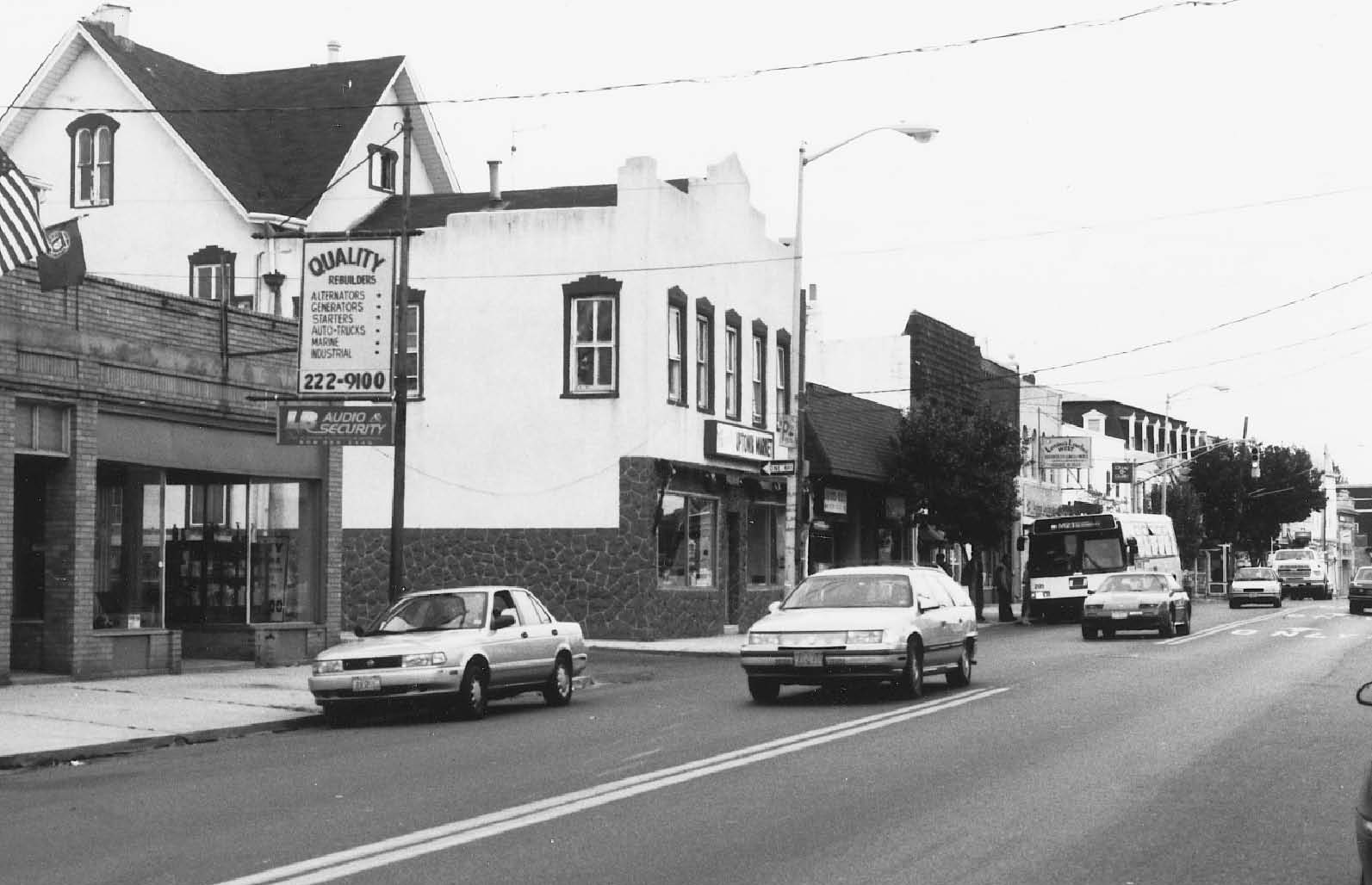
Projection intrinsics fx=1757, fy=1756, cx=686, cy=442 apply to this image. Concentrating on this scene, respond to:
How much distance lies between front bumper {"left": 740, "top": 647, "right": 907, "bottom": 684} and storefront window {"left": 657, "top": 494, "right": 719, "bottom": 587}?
15664mm

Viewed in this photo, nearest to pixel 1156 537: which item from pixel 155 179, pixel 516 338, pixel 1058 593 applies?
pixel 1058 593

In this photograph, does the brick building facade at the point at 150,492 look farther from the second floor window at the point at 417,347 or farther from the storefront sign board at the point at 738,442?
the storefront sign board at the point at 738,442

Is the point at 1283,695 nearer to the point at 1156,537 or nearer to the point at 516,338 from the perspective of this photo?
the point at 516,338

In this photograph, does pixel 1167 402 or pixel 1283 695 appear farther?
pixel 1167 402

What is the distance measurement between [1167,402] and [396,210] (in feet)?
125

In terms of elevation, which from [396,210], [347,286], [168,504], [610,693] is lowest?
[610,693]

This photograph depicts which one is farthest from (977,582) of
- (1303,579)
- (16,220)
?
(1303,579)

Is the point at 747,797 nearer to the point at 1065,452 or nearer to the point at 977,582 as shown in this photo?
the point at 977,582

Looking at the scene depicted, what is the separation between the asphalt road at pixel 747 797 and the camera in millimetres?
8914

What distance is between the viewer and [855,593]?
66.3ft

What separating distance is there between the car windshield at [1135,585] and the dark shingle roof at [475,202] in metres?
12.9

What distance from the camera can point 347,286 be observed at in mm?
22344

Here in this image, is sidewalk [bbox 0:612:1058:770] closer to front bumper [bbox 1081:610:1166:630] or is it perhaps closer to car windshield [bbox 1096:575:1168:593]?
front bumper [bbox 1081:610:1166:630]

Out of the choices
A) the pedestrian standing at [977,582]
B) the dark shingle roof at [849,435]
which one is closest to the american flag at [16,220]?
the dark shingle roof at [849,435]
